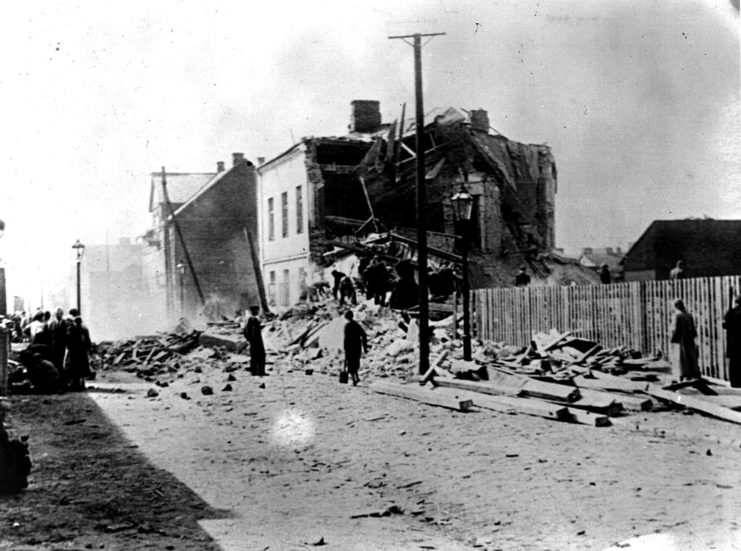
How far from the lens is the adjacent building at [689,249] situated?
30062 millimetres

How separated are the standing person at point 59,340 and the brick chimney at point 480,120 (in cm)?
1819

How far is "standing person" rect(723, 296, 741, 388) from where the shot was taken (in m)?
12.3

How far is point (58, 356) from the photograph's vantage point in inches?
645

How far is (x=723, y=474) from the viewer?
7477 mm

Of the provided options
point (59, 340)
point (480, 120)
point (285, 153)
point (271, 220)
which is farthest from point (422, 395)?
point (271, 220)

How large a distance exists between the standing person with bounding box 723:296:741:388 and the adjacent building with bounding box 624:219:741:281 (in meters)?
18.4

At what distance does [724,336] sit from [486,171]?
676 inches

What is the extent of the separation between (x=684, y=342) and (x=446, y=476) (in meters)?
6.73

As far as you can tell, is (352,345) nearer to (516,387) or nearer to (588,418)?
(516,387)

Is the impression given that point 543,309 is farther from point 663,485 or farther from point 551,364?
point 663,485

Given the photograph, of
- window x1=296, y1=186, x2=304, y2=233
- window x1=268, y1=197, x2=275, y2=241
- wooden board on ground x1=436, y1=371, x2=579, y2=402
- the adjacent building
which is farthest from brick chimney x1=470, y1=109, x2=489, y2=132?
wooden board on ground x1=436, y1=371, x2=579, y2=402

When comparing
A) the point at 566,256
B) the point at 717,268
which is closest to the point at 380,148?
the point at 566,256

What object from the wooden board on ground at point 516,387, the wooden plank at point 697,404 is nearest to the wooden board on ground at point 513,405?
the wooden board on ground at point 516,387

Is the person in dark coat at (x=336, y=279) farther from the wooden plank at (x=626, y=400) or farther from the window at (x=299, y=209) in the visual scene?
the wooden plank at (x=626, y=400)
